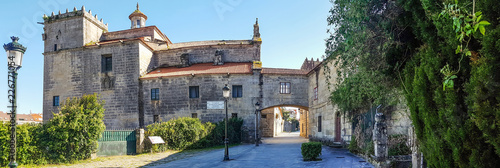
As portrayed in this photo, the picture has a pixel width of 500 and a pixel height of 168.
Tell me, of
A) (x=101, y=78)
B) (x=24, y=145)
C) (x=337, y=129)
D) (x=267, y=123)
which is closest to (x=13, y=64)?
(x=24, y=145)

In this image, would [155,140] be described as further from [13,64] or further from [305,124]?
[305,124]

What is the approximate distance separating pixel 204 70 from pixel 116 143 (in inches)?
406

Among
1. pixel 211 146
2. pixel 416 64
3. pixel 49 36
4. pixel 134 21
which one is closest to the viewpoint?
pixel 416 64

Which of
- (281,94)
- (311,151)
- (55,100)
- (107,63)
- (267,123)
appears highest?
(107,63)

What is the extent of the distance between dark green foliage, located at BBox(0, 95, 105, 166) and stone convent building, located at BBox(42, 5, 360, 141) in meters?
10.3

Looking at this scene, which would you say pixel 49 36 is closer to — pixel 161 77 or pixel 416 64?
pixel 161 77

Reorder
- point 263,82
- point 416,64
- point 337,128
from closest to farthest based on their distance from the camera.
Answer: point 416,64, point 337,128, point 263,82

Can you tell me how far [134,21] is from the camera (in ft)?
109

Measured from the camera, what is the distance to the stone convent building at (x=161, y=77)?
2348cm

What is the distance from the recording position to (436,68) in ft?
11.5

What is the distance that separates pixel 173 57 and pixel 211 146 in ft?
37.4

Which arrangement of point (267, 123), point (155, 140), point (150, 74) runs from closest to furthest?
1. point (155, 140)
2. point (150, 74)
3. point (267, 123)

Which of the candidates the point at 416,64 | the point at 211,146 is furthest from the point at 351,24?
the point at 211,146

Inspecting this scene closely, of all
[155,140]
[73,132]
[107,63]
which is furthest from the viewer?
[107,63]
